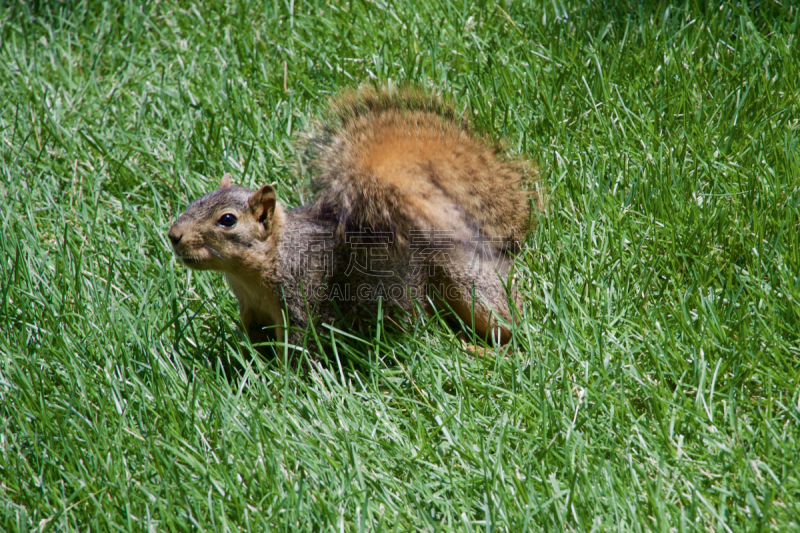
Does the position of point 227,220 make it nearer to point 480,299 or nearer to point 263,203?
point 263,203

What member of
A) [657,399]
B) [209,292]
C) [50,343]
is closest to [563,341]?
[657,399]

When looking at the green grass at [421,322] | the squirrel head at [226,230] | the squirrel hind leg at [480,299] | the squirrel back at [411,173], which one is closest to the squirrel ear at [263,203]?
the squirrel head at [226,230]

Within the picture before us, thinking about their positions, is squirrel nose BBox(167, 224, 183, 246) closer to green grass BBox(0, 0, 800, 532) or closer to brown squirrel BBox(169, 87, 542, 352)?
brown squirrel BBox(169, 87, 542, 352)

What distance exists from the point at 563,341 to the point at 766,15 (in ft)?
5.75

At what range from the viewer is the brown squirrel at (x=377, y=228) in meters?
2.02

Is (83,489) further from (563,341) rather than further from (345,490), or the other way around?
(563,341)

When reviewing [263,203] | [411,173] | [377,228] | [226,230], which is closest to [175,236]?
[226,230]

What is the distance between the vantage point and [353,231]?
2076 millimetres

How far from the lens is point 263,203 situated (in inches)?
81.3

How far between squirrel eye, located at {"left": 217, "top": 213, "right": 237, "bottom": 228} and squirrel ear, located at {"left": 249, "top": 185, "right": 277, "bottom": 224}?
0.22ft

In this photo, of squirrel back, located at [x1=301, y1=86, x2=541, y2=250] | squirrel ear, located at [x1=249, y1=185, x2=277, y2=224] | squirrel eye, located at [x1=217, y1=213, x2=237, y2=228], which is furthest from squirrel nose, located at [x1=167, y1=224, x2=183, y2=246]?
squirrel back, located at [x1=301, y1=86, x2=541, y2=250]

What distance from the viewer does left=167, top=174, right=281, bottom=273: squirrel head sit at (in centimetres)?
198

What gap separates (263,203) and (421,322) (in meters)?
0.59

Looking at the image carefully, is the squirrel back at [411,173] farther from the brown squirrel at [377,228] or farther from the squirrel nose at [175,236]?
the squirrel nose at [175,236]
